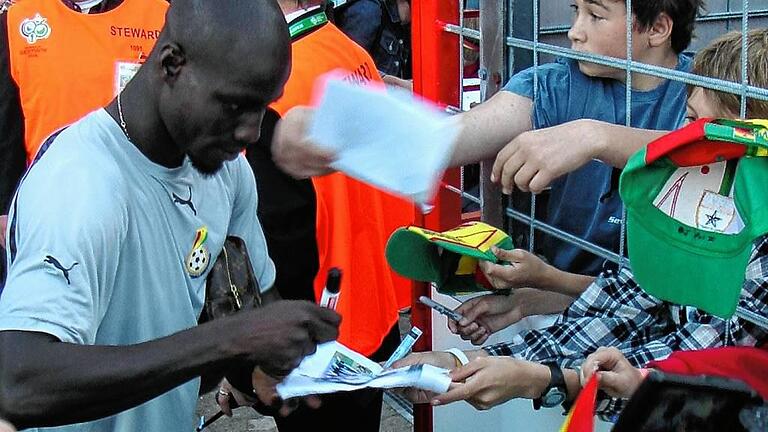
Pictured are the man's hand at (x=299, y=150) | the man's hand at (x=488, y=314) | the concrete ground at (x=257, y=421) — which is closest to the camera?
the man's hand at (x=299, y=150)

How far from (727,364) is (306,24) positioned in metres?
1.91

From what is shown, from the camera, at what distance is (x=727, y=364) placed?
67.5 inches

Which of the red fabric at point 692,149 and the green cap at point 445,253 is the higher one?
the red fabric at point 692,149

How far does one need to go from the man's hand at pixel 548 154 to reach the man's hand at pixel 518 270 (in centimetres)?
26

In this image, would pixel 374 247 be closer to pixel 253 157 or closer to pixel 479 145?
pixel 253 157

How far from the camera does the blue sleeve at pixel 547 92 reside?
92.5 inches

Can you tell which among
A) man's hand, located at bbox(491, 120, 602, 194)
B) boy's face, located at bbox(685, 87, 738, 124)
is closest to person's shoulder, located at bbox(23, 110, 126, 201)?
man's hand, located at bbox(491, 120, 602, 194)

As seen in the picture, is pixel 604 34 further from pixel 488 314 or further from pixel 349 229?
pixel 349 229

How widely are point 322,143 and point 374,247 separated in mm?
1305

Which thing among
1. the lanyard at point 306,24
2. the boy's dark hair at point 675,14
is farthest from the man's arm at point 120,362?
the lanyard at point 306,24

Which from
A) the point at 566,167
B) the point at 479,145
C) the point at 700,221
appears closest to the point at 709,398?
the point at 700,221

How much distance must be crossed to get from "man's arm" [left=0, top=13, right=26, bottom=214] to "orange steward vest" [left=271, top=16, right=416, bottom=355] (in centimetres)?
94

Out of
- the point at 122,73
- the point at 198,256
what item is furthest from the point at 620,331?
the point at 122,73

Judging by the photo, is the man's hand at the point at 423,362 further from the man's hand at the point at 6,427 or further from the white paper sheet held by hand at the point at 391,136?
the man's hand at the point at 6,427
